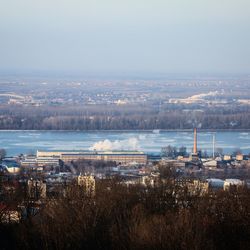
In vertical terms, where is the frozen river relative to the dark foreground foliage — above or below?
below

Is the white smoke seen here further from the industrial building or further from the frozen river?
the industrial building

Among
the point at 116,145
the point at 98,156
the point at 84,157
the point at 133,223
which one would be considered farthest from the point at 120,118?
the point at 133,223

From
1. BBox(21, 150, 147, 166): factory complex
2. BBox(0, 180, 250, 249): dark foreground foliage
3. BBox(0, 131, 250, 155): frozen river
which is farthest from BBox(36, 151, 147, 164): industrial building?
BBox(0, 180, 250, 249): dark foreground foliage

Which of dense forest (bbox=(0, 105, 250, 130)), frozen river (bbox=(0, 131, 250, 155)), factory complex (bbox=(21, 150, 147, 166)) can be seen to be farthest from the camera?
dense forest (bbox=(0, 105, 250, 130))

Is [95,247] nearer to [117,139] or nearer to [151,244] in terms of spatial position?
[151,244]

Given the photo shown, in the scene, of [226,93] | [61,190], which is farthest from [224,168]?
[226,93]

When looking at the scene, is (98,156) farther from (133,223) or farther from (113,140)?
(133,223)

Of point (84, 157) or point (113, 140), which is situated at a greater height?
point (84, 157)

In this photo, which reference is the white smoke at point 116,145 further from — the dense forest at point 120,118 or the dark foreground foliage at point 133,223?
the dark foreground foliage at point 133,223
